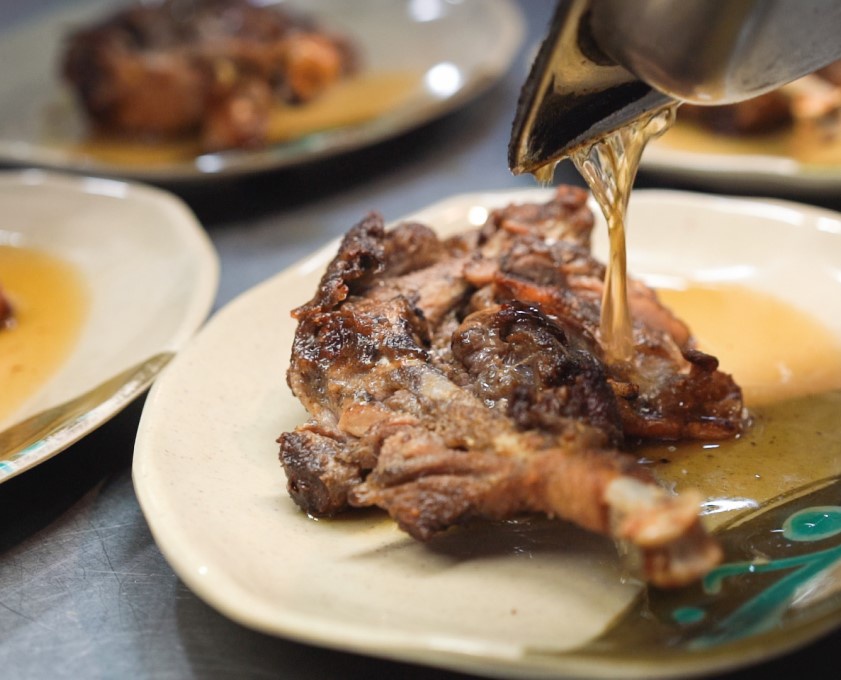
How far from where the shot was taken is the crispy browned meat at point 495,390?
202 centimetres

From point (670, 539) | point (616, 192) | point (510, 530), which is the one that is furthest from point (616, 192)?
point (670, 539)

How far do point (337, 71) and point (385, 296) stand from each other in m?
3.42

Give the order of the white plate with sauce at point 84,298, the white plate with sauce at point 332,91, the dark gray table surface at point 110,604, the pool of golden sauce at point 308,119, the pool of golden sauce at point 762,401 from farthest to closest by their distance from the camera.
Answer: the pool of golden sauce at point 308,119
the white plate with sauce at point 332,91
the white plate with sauce at point 84,298
the pool of golden sauce at point 762,401
the dark gray table surface at point 110,604

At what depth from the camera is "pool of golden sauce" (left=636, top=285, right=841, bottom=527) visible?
98.6 inches

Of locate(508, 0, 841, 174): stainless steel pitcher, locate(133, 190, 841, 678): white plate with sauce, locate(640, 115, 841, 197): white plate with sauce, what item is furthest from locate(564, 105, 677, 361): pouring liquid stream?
locate(640, 115, 841, 197): white plate with sauce

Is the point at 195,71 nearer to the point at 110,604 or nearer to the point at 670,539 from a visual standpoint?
the point at 110,604

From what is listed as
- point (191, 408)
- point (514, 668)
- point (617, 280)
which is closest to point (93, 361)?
point (191, 408)

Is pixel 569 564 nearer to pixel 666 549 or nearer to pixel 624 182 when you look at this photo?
pixel 666 549

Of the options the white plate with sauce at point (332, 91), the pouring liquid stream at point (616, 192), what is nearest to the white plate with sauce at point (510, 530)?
the pouring liquid stream at point (616, 192)

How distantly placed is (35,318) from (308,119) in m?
2.21

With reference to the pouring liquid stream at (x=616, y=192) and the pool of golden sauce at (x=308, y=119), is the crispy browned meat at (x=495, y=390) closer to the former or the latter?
the pouring liquid stream at (x=616, y=192)

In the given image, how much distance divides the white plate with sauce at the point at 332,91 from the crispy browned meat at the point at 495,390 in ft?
6.81

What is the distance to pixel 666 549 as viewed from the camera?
1814 mm

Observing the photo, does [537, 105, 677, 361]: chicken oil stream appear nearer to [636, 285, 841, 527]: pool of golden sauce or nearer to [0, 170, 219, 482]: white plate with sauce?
[636, 285, 841, 527]: pool of golden sauce
